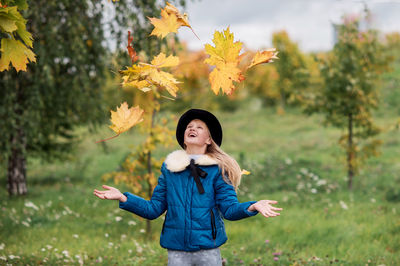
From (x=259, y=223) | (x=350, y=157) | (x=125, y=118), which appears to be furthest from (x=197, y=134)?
(x=350, y=157)

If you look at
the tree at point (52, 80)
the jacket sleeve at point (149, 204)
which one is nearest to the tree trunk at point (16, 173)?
the tree at point (52, 80)

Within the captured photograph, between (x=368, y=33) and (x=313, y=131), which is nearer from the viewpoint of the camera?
(x=368, y=33)

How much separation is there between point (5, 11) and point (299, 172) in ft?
28.1

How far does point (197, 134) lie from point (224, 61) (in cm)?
62

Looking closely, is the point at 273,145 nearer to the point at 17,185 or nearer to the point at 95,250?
the point at 17,185

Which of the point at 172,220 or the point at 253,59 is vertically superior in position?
the point at 253,59

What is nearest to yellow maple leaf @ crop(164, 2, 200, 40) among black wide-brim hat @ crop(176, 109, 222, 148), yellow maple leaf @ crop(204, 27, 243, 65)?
yellow maple leaf @ crop(204, 27, 243, 65)

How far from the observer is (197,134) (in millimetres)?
2729

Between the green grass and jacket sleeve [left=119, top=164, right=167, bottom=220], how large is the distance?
161 centimetres

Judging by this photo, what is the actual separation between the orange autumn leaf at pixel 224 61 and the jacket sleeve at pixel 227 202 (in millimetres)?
641

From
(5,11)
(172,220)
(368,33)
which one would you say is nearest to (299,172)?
(368,33)

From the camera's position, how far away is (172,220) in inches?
100.0

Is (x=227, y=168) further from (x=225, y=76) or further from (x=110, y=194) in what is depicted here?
(x=110, y=194)

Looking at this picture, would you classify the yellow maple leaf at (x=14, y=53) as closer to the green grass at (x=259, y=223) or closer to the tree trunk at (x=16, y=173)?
the green grass at (x=259, y=223)
